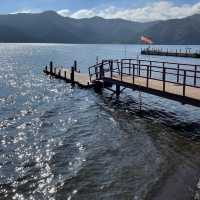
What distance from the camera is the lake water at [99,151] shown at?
14.6 metres

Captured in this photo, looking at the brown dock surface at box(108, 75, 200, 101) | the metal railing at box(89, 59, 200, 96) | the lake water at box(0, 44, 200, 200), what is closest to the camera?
the lake water at box(0, 44, 200, 200)

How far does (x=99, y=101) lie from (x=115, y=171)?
58.6 ft

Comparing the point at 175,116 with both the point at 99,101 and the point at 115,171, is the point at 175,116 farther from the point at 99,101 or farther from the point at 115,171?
the point at 115,171

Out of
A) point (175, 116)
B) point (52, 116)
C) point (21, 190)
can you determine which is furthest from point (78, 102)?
point (21, 190)

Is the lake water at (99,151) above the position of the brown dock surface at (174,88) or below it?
below

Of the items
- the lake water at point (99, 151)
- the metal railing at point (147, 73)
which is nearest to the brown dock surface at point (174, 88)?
the metal railing at point (147, 73)

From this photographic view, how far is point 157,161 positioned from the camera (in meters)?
17.5

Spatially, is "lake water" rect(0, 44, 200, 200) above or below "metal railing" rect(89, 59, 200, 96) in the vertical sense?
below

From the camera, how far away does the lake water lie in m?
14.6

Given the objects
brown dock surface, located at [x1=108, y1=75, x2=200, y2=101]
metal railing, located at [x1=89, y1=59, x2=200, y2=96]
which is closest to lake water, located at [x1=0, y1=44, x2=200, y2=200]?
brown dock surface, located at [x1=108, y1=75, x2=200, y2=101]

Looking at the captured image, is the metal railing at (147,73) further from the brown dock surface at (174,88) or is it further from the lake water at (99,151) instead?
the lake water at (99,151)

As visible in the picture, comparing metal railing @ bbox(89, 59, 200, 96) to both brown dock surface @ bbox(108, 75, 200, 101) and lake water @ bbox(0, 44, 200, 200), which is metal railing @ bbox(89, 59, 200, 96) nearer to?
brown dock surface @ bbox(108, 75, 200, 101)

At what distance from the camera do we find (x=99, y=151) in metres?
19.1

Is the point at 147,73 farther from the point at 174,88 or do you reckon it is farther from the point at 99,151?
the point at 99,151
